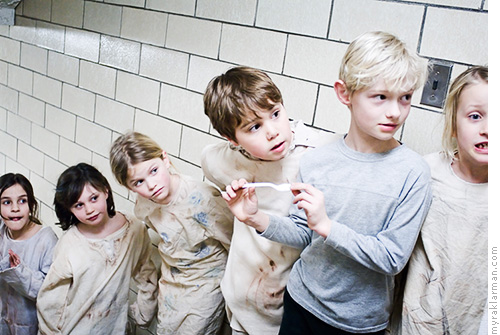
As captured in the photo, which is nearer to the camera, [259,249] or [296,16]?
[259,249]

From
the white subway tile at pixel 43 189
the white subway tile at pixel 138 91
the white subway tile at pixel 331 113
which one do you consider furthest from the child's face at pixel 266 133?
the white subway tile at pixel 43 189

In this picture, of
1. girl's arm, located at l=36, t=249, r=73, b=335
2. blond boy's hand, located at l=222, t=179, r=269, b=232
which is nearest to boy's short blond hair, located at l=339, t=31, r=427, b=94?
blond boy's hand, located at l=222, t=179, r=269, b=232

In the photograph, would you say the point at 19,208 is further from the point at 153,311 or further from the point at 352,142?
the point at 352,142

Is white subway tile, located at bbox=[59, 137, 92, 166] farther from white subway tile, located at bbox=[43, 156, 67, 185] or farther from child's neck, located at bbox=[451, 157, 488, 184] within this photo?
child's neck, located at bbox=[451, 157, 488, 184]

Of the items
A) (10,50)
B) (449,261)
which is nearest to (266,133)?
(449,261)

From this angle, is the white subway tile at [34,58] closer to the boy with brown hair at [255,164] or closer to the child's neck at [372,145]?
the boy with brown hair at [255,164]

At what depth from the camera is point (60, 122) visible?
2180 mm

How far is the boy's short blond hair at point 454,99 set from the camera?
31.5 inches

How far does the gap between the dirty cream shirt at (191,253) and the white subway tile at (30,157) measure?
1208mm

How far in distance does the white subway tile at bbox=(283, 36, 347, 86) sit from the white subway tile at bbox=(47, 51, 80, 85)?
3.82ft

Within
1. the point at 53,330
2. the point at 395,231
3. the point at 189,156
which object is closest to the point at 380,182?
the point at 395,231

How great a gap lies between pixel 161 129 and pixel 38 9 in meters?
1.09

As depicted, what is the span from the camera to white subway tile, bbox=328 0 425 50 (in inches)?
40.2

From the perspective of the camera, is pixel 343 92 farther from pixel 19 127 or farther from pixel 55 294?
pixel 19 127
